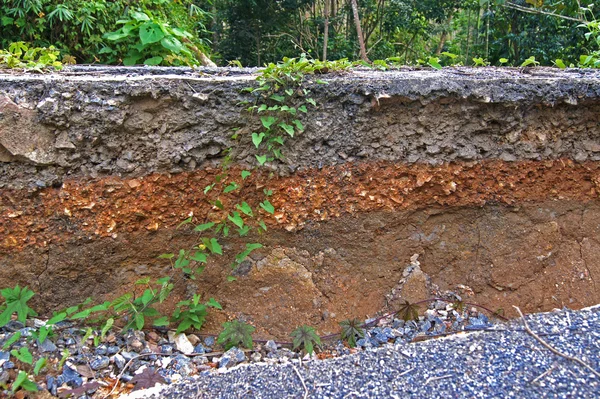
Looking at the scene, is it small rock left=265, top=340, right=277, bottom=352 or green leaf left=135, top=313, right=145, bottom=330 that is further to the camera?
small rock left=265, top=340, right=277, bottom=352

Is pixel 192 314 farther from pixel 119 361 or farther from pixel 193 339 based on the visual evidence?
pixel 119 361

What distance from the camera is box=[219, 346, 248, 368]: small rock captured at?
224 centimetres

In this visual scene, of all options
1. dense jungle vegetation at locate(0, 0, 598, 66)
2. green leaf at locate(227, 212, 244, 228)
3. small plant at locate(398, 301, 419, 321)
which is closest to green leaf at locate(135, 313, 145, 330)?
green leaf at locate(227, 212, 244, 228)

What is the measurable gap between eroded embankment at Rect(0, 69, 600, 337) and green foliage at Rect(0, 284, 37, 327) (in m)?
0.14

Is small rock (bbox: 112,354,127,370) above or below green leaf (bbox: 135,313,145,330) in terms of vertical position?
below

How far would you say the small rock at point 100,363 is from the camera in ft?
6.90

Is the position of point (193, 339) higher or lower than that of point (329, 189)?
lower

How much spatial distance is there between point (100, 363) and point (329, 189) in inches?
52.6

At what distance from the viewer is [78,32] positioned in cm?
427

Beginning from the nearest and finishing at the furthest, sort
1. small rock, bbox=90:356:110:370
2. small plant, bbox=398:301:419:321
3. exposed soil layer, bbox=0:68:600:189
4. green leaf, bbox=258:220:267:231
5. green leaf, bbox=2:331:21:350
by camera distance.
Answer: green leaf, bbox=2:331:21:350
small rock, bbox=90:356:110:370
exposed soil layer, bbox=0:68:600:189
green leaf, bbox=258:220:267:231
small plant, bbox=398:301:419:321

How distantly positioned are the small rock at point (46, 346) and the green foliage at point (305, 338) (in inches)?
40.9

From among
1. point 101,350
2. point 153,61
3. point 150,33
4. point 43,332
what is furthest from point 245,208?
point 150,33

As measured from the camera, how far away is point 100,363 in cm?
212

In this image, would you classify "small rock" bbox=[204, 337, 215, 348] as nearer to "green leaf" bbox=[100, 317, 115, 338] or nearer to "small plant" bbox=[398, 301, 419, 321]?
"green leaf" bbox=[100, 317, 115, 338]
